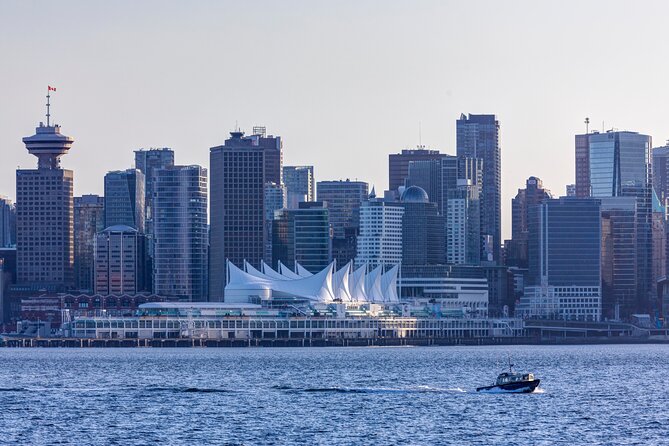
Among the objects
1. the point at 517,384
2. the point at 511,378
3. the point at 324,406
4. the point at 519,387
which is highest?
the point at 511,378

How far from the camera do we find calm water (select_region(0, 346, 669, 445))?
259 ft

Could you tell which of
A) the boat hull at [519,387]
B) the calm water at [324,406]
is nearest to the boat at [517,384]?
the boat hull at [519,387]

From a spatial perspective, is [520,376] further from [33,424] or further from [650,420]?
[33,424]

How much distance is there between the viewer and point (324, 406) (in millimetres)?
94062

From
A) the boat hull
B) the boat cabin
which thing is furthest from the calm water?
the boat cabin

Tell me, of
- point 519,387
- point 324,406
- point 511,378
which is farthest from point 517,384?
point 324,406

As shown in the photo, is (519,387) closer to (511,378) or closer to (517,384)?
(517,384)

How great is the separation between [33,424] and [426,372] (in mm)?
52705

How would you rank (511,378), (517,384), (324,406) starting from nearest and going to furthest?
(324,406)
(517,384)
(511,378)

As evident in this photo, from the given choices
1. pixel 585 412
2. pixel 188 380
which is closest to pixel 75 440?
pixel 585 412

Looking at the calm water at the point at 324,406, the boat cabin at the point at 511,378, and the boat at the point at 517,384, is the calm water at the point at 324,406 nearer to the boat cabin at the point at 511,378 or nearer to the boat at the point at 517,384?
the boat at the point at 517,384

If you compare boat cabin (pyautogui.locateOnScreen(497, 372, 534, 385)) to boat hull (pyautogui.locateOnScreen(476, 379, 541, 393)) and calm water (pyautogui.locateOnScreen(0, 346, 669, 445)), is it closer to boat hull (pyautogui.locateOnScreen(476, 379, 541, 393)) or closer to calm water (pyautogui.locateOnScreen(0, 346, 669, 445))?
boat hull (pyautogui.locateOnScreen(476, 379, 541, 393))

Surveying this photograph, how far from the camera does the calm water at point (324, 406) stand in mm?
79062

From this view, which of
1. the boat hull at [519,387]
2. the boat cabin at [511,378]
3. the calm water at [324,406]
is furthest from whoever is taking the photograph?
the boat cabin at [511,378]
